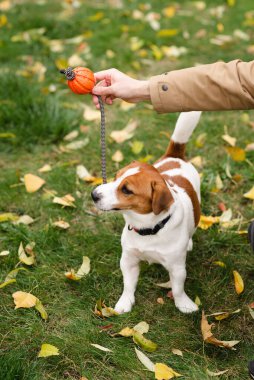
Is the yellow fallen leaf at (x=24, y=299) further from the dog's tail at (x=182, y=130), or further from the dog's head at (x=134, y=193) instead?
the dog's tail at (x=182, y=130)

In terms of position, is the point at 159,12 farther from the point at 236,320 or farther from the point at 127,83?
the point at 236,320

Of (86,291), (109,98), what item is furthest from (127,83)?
(86,291)

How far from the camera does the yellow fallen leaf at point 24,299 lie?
2531 millimetres

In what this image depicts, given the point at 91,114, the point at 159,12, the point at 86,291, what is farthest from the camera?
the point at 159,12

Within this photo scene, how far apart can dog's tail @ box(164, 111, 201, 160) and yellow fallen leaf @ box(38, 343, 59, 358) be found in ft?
4.04

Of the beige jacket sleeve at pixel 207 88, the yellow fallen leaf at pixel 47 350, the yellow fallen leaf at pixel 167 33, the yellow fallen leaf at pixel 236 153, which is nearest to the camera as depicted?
the beige jacket sleeve at pixel 207 88

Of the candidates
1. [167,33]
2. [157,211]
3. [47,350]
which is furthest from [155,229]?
[167,33]

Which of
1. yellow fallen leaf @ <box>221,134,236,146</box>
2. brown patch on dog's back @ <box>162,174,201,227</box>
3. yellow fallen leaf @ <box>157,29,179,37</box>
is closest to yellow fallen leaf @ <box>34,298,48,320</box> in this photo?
brown patch on dog's back @ <box>162,174,201,227</box>

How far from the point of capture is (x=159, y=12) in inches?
233

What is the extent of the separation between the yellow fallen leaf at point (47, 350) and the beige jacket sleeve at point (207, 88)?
117 cm

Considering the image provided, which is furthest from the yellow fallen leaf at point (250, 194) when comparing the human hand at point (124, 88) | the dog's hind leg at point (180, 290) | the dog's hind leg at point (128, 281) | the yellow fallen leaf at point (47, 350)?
the yellow fallen leaf at point (47, 350)

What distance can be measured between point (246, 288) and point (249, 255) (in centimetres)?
27

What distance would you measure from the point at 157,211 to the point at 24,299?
866 millimetres

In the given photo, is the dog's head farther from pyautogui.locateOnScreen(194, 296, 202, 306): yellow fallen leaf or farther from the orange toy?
pyautogui.locateOnScreen(194, 296, 202, 306): yellow fallen leaf
